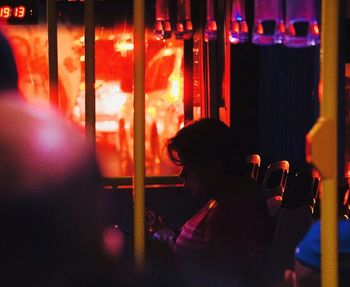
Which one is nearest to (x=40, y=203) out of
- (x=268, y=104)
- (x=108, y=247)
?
(x=108, y=247)

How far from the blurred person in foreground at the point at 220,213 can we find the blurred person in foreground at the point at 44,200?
37.5 inches

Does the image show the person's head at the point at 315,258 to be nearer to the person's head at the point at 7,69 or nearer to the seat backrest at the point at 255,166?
the person's head at the point at 7,69

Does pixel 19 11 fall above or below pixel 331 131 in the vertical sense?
above

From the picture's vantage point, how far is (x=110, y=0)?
6.32 m

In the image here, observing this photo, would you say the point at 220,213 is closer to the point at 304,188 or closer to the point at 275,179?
the point at 304,188

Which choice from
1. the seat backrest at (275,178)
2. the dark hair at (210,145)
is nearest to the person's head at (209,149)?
the dark hair at (210,145)

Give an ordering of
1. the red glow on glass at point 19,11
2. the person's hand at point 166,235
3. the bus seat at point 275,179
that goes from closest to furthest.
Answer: the person's hand at point 166,235, the bus seat at point 275,179, the red glow on glass at point 19,11

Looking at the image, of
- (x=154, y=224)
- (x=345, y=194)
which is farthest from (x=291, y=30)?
(x=154, y=224)

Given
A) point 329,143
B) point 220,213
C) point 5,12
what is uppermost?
point 5,12

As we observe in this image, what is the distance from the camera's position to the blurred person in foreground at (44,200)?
122 cm

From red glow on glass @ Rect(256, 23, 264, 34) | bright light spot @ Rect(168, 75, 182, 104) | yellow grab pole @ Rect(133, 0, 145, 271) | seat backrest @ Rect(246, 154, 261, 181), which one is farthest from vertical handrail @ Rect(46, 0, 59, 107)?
bright light spot @ Rect(168, 75, 182, 104)

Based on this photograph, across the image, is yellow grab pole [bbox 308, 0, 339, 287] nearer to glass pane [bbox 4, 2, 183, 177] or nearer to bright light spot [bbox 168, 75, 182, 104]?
glass pane [bbox 4, 2, 183, 177]

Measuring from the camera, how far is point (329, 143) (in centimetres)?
136

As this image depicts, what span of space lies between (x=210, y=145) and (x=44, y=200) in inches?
59.7
